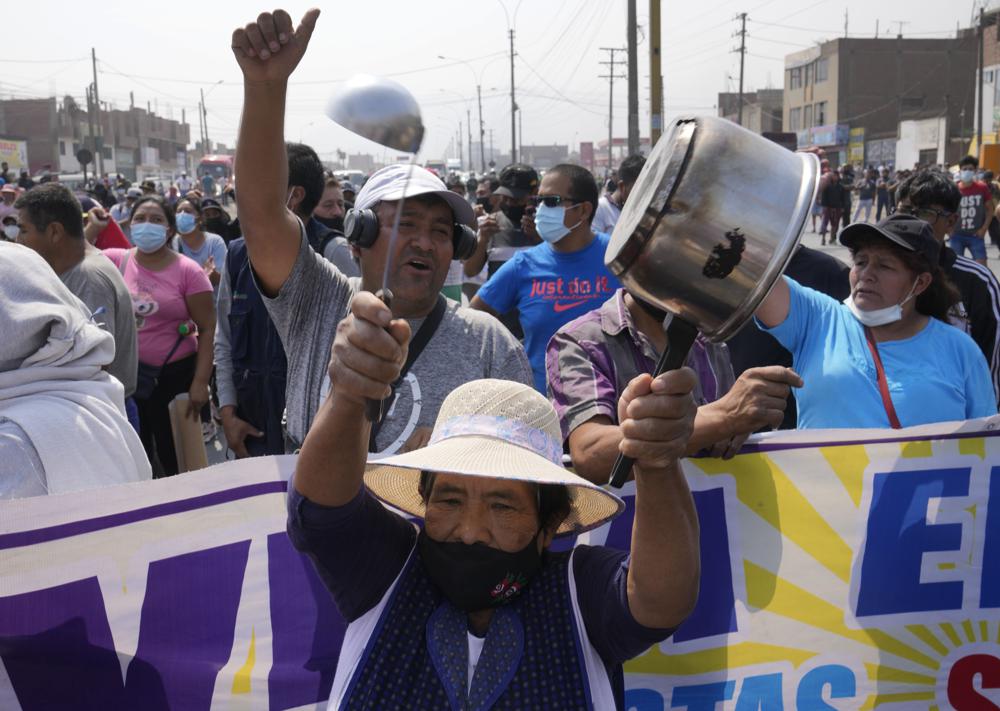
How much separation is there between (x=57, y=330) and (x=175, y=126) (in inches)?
5723

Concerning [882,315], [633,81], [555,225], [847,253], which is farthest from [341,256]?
[847,253]

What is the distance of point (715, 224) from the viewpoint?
137 centimetres

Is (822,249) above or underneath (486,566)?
underneath

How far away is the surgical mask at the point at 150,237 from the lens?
6.09 metres

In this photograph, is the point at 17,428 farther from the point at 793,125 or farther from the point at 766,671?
the point at 793,125

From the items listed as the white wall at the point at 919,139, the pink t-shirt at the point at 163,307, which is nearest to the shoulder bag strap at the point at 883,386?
the pink t-shirt at the point at 163,307

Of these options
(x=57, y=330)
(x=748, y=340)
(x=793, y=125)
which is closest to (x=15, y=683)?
(x=57, y=330)

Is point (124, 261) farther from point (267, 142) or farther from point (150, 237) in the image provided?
point (267, 142)

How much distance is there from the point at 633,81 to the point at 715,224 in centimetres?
2038

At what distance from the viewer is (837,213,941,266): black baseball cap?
3510 mm

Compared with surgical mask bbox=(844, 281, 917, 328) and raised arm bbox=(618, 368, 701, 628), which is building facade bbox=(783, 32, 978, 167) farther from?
raised arm bbox=(618, 368, 701, 628)

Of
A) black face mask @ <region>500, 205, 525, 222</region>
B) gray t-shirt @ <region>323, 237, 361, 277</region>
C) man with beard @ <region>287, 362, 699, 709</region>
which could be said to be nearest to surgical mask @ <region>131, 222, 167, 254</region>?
gray t-shirt @ <region>323, 237, 361, 277</region>

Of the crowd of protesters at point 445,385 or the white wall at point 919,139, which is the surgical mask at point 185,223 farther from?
the white wall at point 919,139

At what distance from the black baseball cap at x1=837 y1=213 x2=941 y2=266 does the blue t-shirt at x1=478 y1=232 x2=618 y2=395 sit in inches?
61.8
